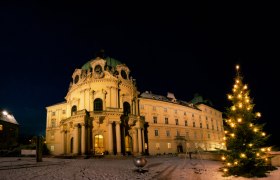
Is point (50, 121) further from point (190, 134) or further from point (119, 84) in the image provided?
point (190, 134)

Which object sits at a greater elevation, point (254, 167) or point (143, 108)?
point (143, 108)

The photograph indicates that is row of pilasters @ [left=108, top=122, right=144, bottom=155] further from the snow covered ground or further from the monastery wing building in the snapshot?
the snow covered ground

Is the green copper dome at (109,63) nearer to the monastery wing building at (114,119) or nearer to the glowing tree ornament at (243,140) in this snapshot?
the monastery wing building at (114,119)

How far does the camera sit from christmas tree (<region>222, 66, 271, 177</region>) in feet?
42.1

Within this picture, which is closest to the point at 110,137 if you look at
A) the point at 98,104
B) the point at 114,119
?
the point at 114,119

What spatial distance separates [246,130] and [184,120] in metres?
47.5

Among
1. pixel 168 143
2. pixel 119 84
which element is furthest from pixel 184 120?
pixel 119 84

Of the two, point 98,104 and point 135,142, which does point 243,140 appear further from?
point 98,104

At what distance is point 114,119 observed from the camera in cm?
3722

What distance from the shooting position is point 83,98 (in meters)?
41.6

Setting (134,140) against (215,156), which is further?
(134,140)

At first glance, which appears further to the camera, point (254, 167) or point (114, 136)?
point (114, 136)

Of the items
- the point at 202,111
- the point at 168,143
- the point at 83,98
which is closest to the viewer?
the point at 83,98

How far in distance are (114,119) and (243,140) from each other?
26312mm
